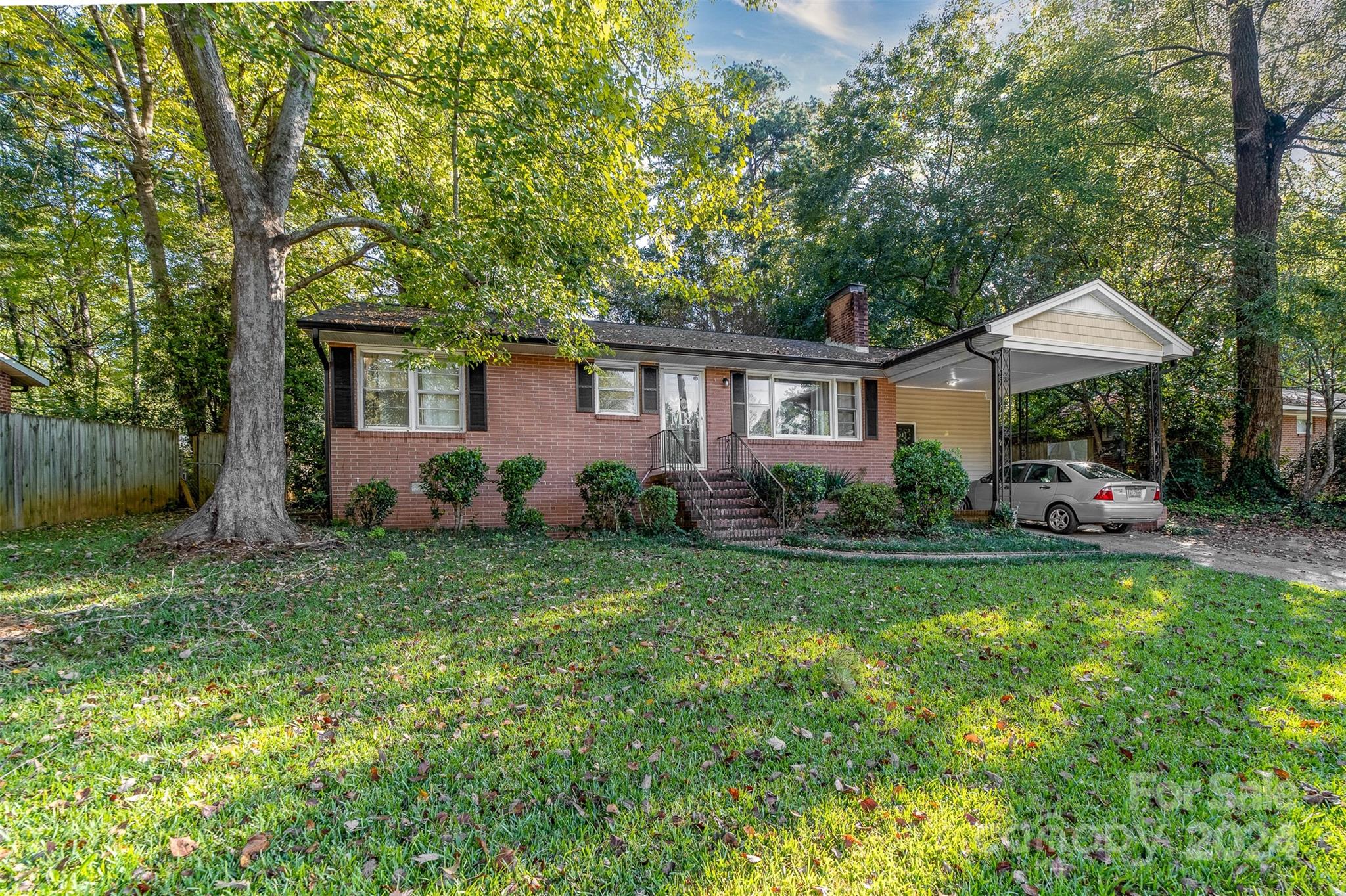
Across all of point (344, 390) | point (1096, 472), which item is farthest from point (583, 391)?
point (1096, 472)

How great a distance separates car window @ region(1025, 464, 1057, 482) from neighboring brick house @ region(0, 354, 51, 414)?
805 inches

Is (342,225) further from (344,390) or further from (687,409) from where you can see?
(687,409)

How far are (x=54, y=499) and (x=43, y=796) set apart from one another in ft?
36.3

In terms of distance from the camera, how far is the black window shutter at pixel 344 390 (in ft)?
31.4

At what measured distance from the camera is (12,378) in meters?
11.4

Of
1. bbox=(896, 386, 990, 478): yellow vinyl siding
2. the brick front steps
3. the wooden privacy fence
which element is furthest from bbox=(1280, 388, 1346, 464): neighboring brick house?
the wooden privacy fence

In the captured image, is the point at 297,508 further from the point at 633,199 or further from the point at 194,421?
the point at 633,199

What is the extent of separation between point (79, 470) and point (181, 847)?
12.3 m

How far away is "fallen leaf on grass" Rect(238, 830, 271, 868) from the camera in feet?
6.23

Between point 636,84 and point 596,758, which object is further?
point 636,84

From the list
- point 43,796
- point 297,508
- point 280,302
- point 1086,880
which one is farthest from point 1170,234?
point 297,508

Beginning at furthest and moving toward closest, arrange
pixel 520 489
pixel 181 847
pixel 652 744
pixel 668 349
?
pixel 668 349
pixel 520 489
pixel 652 744
pixel 181 847

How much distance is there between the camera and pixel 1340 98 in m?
12.0

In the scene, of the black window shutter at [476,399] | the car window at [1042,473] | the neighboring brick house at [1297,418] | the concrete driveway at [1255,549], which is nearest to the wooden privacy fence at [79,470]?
the black window shutter at [476,399]
